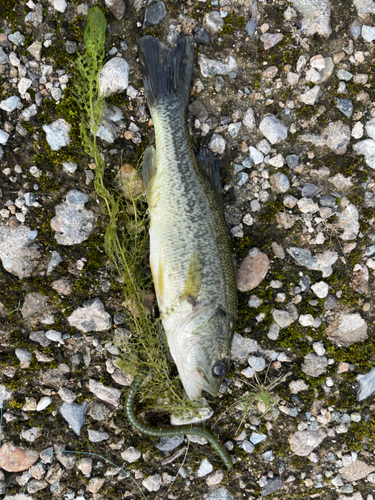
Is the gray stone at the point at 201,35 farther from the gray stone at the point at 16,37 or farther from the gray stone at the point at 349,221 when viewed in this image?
the gray stone at the point at 349,221

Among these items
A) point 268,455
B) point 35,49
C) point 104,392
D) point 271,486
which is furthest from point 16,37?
point 271,486

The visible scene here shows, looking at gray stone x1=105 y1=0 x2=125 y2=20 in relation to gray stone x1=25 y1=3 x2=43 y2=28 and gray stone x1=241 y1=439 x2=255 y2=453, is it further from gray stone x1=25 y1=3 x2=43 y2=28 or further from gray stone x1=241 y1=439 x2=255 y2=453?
gray stone x1=241 y1=439 x2=255 y2=453

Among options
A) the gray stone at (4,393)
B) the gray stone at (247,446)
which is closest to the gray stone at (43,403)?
the gray stone at (4,393)

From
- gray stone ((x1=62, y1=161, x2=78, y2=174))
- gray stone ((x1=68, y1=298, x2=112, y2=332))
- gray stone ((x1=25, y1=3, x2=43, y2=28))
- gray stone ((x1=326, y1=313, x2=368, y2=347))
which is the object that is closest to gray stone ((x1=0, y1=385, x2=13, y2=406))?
gray stone ((x1=68, y1=298, x2=112, y2=332))

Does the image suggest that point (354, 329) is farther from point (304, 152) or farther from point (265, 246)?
point (304, 152)

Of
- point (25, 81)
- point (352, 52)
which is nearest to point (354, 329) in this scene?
point (352, 52)

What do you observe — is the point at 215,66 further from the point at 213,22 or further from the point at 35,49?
the point at 35,49
